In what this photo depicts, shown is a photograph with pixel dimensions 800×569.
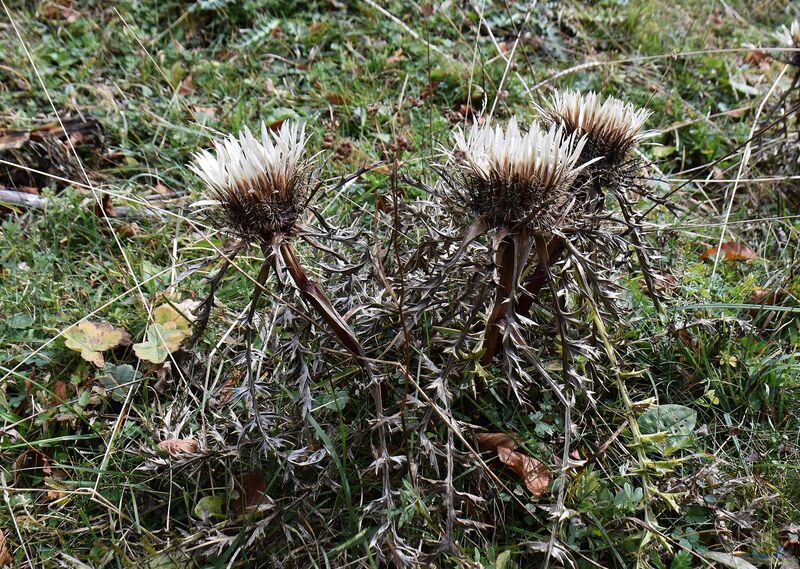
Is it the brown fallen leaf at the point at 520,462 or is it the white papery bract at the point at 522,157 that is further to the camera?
the brown fallen leaf at the point at 520,462

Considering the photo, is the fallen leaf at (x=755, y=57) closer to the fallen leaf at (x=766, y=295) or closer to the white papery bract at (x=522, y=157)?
the fallen leaf at (x=766, y=295)

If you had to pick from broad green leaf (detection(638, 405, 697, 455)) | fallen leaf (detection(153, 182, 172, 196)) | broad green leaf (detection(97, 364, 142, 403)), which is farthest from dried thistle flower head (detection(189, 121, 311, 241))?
fallen leaf (detection(153, 182, 172, 196))

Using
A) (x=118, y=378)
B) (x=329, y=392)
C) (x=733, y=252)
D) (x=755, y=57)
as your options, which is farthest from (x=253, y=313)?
(x=755, y=57)

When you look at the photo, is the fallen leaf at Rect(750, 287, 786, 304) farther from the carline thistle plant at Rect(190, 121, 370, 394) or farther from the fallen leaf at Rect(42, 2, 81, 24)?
the fallen leaf at Rect(42, 2, 81, 24)

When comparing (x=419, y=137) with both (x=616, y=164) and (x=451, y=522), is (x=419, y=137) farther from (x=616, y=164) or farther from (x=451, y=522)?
(x=451, y=522)

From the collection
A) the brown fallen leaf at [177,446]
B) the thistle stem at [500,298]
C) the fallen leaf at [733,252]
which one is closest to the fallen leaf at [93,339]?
the brown fallen leaf at [177,446]

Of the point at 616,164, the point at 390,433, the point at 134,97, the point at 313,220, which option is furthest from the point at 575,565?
the point at 134,97

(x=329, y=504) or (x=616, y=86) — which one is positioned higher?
(x=616, y=86)
